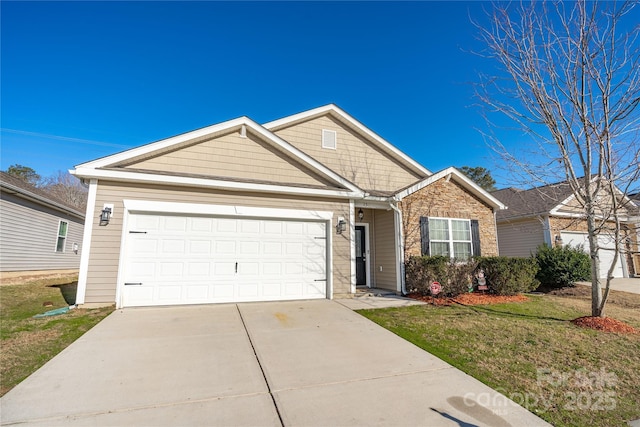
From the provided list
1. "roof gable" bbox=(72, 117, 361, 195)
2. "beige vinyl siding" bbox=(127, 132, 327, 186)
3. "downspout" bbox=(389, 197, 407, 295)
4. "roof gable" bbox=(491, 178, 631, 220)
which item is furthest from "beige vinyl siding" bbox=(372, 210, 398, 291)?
"roof gable" bbox=(491, 178, 631, 220)

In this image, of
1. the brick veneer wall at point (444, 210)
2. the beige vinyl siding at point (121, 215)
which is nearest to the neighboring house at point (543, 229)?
the brick veneer wall at point (444, 210)

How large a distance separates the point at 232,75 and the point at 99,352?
12.4m

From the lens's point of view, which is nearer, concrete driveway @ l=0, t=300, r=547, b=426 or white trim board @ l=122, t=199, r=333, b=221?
concrete driveway @ l=0, t=300, r=547, b=426

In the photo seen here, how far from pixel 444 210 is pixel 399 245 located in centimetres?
219

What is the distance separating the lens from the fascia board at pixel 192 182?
6.81 m

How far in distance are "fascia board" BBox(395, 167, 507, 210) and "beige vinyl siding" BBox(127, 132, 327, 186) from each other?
293 centimetres

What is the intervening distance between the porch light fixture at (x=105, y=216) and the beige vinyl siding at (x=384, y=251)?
7756mm

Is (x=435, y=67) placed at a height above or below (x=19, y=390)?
above

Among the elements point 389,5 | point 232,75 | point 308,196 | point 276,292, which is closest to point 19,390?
point 276,292

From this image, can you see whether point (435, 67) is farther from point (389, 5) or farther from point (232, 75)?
point (232, 75)

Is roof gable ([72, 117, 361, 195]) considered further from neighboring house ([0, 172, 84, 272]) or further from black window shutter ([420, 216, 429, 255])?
neighboring house ([0, 172, 84, 272])

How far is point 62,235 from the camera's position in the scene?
1511 cm

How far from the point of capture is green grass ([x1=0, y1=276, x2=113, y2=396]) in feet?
12.1

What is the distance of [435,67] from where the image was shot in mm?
10547
